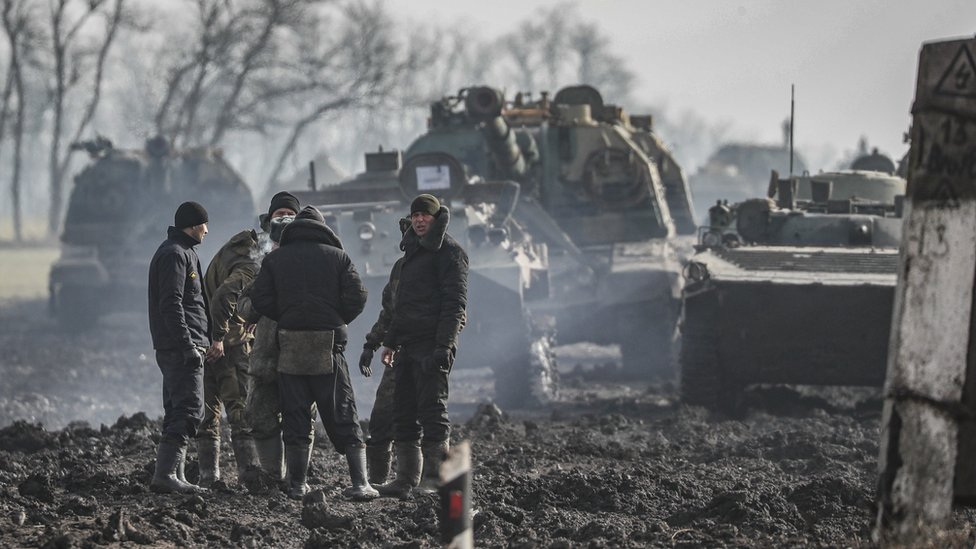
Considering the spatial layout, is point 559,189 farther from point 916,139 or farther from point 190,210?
point 916,139

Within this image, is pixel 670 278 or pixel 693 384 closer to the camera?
pixel 693 384

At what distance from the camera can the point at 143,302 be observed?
72.5 ft

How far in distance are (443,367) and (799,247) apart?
590cm

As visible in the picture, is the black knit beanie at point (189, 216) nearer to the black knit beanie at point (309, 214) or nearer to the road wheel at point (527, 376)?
the black knit beanie at point (309, 214)

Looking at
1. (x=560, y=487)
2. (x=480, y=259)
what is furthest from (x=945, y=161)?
(x=480, y=259)

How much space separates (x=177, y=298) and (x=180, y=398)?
53 cm

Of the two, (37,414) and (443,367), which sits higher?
(443,367)

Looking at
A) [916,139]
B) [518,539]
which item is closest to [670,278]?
[518,539]

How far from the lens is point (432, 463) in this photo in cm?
841

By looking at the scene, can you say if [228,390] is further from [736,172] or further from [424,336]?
[736,172]

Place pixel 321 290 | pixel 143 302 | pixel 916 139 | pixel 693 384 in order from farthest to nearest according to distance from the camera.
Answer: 1. pixel 143 302
2. pixel 693 384
3. pixel 321 290
4. pixel 916 139

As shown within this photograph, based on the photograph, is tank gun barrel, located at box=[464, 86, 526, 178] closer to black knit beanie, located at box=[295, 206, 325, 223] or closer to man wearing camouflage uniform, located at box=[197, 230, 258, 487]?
man wearing camouflage uniform, located at box=[197, 230, 258, 487]

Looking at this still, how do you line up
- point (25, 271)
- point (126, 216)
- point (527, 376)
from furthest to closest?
1. point (25, 271)
2. point (126, 216)
3. point (527, 376)

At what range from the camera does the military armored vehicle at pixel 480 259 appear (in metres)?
14.1
